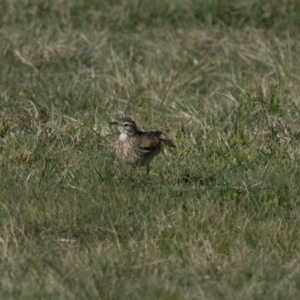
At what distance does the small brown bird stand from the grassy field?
10cm

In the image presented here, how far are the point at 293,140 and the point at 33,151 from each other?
2093 mm

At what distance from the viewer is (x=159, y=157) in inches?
326

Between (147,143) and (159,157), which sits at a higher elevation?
(147,143)

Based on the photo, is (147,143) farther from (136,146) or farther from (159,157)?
(159,157)

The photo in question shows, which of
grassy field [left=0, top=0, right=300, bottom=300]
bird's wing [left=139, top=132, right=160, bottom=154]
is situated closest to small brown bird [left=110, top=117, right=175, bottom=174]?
bird's wing [left=139, top=132, right=160, bottom=154]

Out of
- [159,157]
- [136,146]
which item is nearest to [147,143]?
[136,146]

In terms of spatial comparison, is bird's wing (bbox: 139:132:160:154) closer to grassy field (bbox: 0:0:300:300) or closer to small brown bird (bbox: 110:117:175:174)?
small brown bird (bbox: 110:117:175:174)

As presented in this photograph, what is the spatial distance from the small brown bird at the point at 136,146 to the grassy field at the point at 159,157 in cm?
10

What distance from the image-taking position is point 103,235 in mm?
6668

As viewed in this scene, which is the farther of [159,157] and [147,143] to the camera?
[159,157]

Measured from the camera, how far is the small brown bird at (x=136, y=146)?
7.70 m

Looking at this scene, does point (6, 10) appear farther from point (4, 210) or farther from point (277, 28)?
point (4, 210)

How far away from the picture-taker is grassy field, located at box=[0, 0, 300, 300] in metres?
6.04

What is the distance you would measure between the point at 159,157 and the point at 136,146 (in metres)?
0.60
